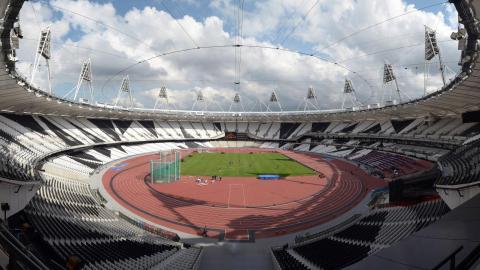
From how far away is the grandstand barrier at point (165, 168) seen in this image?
1420 inches

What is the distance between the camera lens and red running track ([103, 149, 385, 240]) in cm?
2292

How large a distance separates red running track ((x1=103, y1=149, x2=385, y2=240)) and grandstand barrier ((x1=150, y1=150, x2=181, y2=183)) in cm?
122

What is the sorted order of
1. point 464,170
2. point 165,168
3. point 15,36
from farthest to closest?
point 165,168, point 464,170, point 15,36

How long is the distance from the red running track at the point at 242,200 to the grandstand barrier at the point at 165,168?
1.22m

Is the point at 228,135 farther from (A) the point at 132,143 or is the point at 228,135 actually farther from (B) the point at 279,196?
(B) the point at 279,196

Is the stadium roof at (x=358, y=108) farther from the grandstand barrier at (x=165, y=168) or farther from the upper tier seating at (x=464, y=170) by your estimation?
the grandstand barrier at (x=165, y=168)

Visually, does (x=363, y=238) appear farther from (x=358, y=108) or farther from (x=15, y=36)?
(x=358, y=108)

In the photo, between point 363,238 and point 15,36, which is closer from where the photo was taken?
point 15,36

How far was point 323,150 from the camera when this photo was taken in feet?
213

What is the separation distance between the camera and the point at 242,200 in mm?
29547

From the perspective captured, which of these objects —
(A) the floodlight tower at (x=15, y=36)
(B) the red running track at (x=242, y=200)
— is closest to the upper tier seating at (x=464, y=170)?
(B) the red running track at (x=242, y=200)

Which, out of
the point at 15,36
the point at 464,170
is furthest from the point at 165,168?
the point at 464,170

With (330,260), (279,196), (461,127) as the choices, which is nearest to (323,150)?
(461,127)

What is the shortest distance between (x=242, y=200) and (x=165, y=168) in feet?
37.3
